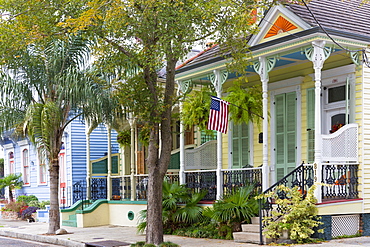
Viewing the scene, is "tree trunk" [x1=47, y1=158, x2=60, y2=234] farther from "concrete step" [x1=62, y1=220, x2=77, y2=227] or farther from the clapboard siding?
the clapboard siding


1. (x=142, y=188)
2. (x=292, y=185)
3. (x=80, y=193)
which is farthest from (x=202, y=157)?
(x=80, y=193)

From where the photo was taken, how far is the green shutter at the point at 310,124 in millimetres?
15164

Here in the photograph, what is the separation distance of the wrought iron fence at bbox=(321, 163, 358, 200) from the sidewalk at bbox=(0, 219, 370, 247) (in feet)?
3.47

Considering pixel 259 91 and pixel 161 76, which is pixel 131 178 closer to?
pixel 161 76

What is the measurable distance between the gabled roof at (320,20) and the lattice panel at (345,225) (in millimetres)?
4311

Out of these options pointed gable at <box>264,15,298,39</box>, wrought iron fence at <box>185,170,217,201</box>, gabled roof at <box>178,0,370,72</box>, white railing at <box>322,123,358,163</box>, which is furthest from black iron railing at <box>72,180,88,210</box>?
white railing at <box>322,123,358,163</box>

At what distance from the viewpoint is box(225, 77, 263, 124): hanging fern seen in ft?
49.7

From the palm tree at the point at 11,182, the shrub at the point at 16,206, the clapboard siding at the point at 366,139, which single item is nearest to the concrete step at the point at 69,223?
the shrub at the point at 16,206

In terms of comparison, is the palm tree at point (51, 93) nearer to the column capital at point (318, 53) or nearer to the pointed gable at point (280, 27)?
the pointed gable at point (280, 27)

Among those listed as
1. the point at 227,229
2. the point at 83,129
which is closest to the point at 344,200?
the point at 227,229

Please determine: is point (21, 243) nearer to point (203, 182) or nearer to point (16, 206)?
point (203, 182)

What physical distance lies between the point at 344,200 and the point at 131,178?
825 centimetres

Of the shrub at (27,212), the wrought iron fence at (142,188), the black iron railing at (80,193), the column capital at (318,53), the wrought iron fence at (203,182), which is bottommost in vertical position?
the shrub at (27,212)

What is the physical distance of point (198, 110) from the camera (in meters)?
16.1
